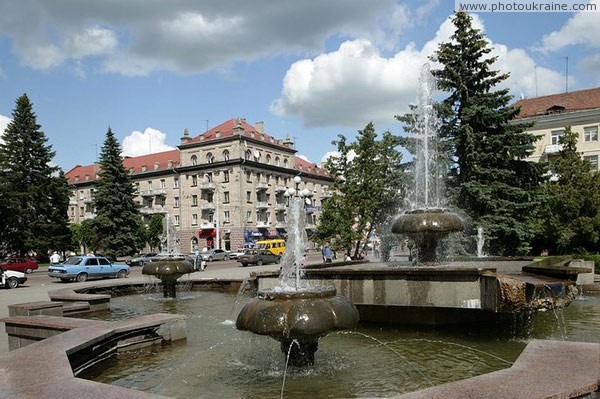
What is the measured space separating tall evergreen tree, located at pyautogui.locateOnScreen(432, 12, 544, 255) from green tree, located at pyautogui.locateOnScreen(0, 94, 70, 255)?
4033 centimetres

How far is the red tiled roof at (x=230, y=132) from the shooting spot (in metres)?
72.8

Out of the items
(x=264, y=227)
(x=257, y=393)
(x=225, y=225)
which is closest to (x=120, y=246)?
(x=225, y=225)

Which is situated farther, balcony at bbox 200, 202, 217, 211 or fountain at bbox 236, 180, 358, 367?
balcony at bbox 200, 202, 217, 211

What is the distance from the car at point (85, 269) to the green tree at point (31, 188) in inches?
926

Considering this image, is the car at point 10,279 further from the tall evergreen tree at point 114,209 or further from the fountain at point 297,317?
the tall evergreen tree at point 114,209

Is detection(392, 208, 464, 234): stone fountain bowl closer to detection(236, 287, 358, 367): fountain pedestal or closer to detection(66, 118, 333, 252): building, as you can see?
detection(236, 287, 358, 367): fountain pedestal

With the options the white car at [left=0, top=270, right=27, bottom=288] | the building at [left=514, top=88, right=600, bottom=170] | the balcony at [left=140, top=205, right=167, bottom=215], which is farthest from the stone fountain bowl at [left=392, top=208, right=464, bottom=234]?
the balcony at [left=140, top=205, right=167, bottom=215]

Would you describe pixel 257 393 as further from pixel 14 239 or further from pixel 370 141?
pixel 14 239

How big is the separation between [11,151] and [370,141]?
39.1 meters

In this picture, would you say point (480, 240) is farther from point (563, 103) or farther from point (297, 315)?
point (563, 103)

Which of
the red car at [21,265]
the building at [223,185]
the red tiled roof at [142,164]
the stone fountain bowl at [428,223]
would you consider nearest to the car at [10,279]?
the red car at [21,265]

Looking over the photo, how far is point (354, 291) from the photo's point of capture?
918 cm

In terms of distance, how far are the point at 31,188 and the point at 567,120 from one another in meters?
53.6

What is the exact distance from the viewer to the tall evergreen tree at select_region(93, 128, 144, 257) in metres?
51.2
